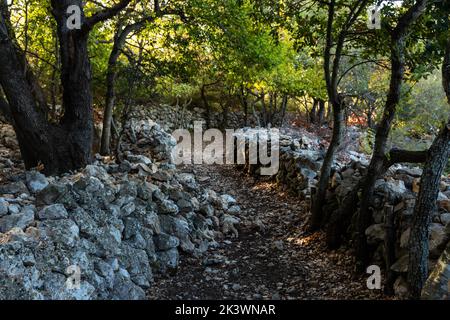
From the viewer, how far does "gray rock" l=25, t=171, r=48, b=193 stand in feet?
20.5

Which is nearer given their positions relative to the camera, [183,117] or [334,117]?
[334,117]

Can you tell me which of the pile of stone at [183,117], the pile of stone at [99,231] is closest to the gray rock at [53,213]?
the pile of stone at [99,231]

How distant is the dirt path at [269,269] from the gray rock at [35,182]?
2382mm

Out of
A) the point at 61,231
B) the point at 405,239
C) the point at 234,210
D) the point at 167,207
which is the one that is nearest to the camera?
the point at 61,231

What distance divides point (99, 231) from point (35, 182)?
1596 mm

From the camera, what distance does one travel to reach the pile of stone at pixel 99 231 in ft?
14.6

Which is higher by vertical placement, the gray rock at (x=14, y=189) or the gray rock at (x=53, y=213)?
the gray rock at (x=14, y=189)

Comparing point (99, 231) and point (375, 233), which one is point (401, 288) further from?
point (99, 231)

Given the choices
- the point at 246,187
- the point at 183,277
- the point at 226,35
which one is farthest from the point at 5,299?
the point at 246,187

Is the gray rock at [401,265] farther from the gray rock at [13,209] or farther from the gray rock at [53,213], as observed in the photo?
the gray rock at [13,209]

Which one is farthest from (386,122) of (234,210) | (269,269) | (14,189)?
(14,189)

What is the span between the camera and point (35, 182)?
20.9 feet

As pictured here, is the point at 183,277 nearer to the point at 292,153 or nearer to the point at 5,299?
the point at 5,299
